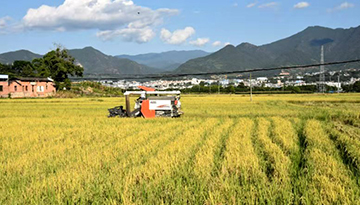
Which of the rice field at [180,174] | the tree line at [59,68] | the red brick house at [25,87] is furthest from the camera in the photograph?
the tree line at [59,68]

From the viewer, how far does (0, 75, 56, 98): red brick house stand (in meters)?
51.0

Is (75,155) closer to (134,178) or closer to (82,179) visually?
(82,179)

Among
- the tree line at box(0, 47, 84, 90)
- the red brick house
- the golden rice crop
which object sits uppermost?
the tree line at box(0, 47, 84, 90)

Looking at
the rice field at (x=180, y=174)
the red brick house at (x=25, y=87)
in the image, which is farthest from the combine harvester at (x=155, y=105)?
the red brick house at (x=25, y=87)

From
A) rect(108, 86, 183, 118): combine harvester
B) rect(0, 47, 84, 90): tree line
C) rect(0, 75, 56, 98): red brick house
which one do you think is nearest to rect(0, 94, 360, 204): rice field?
rect(108, 86, 183, 118): combine harvester

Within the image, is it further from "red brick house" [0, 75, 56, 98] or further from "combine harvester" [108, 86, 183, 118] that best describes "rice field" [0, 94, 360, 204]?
"red brick house" [0, 75, 56, 98]

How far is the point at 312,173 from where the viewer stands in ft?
17.8

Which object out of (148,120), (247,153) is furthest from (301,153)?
(148,120)

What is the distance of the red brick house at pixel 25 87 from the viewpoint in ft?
167

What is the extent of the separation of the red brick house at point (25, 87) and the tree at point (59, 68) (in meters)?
5.35

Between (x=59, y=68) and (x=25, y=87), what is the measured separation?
36.8 feet

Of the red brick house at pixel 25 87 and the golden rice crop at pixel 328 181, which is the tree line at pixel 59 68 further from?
the golden rice crop at pixel 328 181

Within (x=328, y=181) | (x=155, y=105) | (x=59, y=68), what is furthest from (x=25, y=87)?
(x=328, y=181)

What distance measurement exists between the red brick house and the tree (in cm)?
535
